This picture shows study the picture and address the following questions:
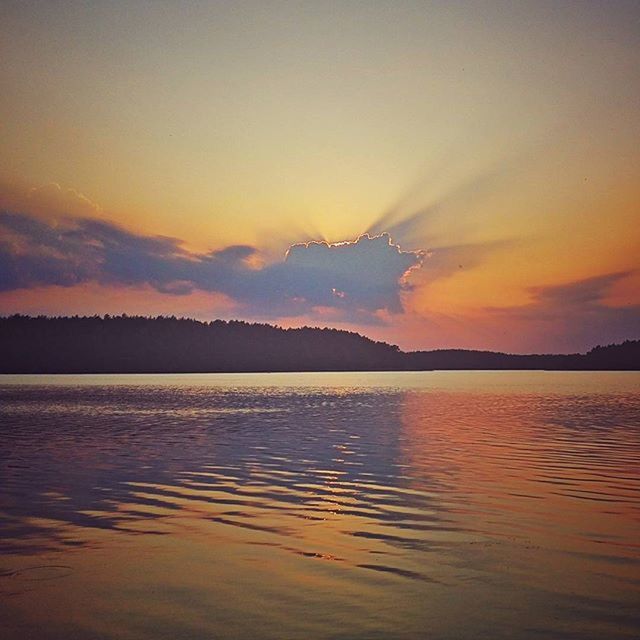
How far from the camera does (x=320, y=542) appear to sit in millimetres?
18000

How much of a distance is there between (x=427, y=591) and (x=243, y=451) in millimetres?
25643

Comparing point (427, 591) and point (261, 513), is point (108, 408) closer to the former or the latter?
point (261, 513)

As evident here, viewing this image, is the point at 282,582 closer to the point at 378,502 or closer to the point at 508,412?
the point at 378,502

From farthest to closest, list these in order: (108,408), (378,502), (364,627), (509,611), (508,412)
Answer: (108,408), (508,412), (378,502), (509,611), (364,627)

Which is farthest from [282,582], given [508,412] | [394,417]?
[508,412]

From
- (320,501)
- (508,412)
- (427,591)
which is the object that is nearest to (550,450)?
(320,501)

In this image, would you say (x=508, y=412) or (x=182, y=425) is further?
(x=508, y=412)

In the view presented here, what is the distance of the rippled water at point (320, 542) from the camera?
489 inches

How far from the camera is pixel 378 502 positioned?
2339cm

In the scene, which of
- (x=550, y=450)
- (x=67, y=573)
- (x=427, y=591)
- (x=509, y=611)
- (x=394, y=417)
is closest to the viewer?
(x=509, y=611)

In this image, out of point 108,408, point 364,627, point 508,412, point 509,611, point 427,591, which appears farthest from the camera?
point 108,408

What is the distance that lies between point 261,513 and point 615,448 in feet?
80.2

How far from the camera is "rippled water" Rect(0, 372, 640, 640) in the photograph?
12430 mm

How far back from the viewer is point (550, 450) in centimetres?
3856
